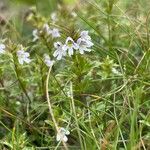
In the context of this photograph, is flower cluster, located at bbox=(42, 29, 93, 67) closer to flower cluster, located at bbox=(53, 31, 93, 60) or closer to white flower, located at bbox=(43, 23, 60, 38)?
flower cluster, located at bbox=(53, 31, 93, 60)

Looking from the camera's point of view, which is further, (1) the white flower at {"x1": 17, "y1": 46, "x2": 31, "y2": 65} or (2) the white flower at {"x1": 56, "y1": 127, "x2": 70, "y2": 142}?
(1) the white flower at {"x1": 17, "y1": 46, "x2": 31, "y2": 65}

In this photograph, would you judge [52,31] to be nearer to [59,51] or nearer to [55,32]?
[55,32]

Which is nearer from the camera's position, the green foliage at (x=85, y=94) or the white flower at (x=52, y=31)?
the green foliage at (x=85, y=94)

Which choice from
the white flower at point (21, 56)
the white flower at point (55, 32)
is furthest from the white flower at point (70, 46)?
the white flower at point (55, 32)

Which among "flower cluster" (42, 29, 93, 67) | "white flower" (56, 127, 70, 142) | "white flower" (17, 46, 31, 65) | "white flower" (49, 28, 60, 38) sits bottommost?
"white flower" (56, 127, 70, 142)

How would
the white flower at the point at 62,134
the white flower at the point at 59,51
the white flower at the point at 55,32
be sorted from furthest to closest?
the white flower at the point at 55,32 → the white flower at the point at 59,51 → the white flower at the point at 62,134

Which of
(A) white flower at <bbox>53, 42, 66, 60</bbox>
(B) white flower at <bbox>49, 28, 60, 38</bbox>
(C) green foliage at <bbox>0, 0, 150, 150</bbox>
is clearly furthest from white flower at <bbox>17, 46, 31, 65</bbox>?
(B) white flower at <bbox>49, 28, 60, 38</bbox>

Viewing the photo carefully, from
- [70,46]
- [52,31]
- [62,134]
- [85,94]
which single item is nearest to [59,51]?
[70,46]

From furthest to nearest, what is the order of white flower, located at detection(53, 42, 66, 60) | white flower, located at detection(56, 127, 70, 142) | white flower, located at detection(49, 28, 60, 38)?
white flower, located at detection(49, 28, 60, 38), white flower, located at detection(53, 42, 66, 60), white flower, located at detection(56, 127, 70, 142)

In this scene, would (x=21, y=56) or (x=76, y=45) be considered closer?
(x=76, y=45)

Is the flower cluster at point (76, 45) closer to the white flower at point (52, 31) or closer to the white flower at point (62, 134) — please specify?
the white flower at point (62, 134)

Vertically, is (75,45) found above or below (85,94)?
above

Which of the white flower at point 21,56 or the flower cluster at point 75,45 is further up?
the flower cluster at point 75,45
